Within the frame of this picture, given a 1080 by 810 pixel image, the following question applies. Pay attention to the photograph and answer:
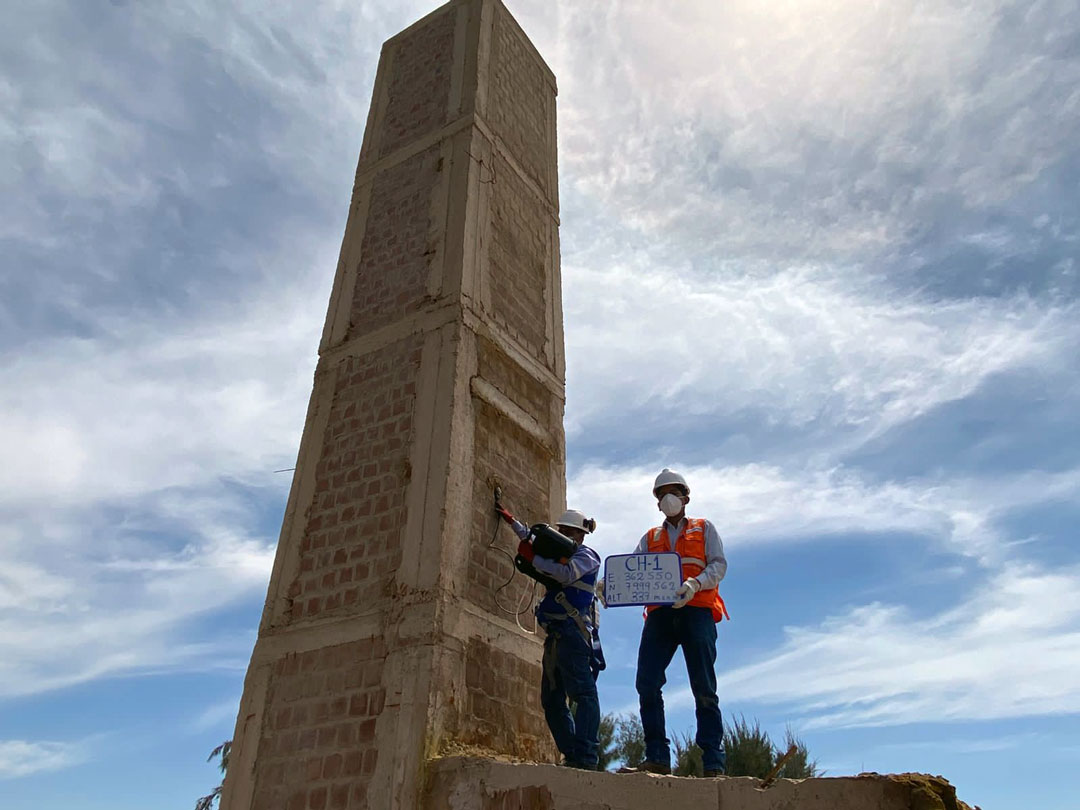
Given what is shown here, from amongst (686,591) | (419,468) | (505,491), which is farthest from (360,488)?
(686,591)

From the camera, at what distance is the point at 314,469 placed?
6961mm

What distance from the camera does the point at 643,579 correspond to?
197 inches

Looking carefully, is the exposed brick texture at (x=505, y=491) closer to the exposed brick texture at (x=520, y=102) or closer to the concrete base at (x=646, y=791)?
the concrete base at (x=646, y=791)

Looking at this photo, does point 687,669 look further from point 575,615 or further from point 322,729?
point 322,729

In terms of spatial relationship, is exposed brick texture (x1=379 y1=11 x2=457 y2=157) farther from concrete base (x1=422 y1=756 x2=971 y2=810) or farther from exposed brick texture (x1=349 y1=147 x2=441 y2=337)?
concrete base (x1=422 y1=756 x2=971 y2=810)

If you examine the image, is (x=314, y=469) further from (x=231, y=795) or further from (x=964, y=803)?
(x=964, y=803)

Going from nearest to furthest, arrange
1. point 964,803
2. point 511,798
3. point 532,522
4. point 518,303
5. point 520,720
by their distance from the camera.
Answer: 1. point 964,803
2. point 511,798
3. point 520,720
4. point 532,522
5. point 518,303

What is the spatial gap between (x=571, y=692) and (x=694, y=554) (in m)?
1.15

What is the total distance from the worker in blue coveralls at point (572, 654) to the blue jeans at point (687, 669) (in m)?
0.31

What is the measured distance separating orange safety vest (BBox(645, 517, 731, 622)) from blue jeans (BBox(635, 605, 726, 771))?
2.5 inches

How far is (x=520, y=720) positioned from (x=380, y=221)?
497 cm

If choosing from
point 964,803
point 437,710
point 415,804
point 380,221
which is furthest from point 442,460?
point 964,803

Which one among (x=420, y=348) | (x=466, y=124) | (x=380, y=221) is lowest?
(x=420, y=348)

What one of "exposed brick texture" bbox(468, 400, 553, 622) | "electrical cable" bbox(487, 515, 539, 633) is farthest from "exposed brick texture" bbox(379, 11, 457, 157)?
"electrical cable" bbox(487, 515, 539, 633)
